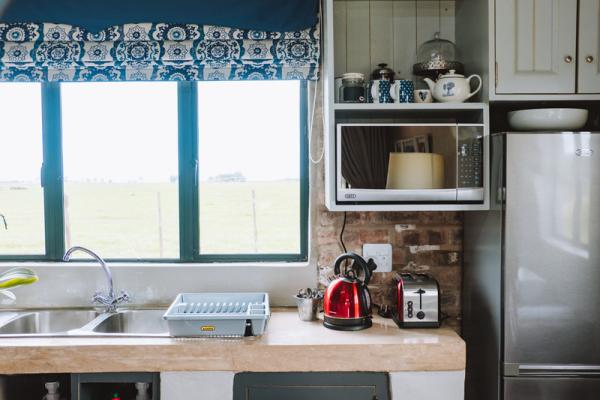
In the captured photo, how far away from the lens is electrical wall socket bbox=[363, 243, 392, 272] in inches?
95.0

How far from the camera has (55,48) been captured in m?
2.31

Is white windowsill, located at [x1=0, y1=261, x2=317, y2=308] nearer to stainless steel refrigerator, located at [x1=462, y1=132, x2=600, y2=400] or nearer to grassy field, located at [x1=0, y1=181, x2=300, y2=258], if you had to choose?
grassy field, located at [x1=0, y1=181, x2=300, y2=258]

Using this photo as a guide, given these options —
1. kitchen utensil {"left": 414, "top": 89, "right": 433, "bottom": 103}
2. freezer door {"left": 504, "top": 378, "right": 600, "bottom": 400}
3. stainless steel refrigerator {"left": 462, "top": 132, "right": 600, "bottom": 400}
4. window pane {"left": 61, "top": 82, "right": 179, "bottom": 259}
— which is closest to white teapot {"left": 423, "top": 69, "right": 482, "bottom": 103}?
kitchen utensil {"left": 414, "top": 89, "right": 433, "bottom": 103}

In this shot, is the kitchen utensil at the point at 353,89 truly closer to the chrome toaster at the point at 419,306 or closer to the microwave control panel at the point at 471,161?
the microwave control panel at the point at 471,161

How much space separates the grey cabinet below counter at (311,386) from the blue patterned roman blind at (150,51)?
131cm

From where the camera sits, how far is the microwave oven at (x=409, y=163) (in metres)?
2.03

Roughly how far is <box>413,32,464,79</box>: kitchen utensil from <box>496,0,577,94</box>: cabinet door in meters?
0.24

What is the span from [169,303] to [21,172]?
103cm

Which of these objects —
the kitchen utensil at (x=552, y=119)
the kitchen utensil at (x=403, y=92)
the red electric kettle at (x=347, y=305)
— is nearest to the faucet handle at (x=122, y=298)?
the red electric kettle at (x=347, y=305)

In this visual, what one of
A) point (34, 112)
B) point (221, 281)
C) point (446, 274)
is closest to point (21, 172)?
point (34, 112)

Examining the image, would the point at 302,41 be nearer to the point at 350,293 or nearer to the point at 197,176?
the point at 197,176

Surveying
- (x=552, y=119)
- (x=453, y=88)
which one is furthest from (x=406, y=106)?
(x=552, y=119)

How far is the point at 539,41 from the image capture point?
198 cm

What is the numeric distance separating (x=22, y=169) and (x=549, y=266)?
2476mm
